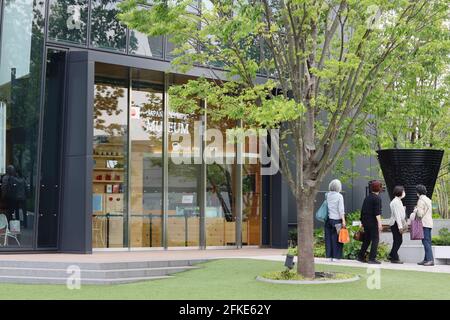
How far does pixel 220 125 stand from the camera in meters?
20.9

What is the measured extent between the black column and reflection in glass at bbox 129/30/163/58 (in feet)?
5.18

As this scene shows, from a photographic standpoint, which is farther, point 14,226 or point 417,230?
point 14,226

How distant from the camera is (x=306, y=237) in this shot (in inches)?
471

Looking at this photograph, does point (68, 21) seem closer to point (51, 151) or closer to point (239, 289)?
point (51, 151)

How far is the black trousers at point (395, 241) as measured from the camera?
1473cm

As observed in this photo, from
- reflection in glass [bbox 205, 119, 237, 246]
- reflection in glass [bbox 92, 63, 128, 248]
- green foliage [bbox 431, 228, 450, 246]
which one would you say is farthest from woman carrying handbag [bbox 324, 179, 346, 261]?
reflection in glass [bbox 92, 63, 128, 248]

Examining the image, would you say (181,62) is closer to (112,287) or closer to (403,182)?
(112,287)

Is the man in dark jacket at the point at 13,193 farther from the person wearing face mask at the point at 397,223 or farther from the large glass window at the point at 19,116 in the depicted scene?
the person wearing face mask at the point at 397,223

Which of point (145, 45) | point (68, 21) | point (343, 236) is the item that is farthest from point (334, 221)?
point (68, 21)

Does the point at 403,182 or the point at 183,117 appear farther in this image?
the point at 183,117

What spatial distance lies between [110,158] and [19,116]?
2.90 m

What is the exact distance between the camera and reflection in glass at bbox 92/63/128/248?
18.7m
